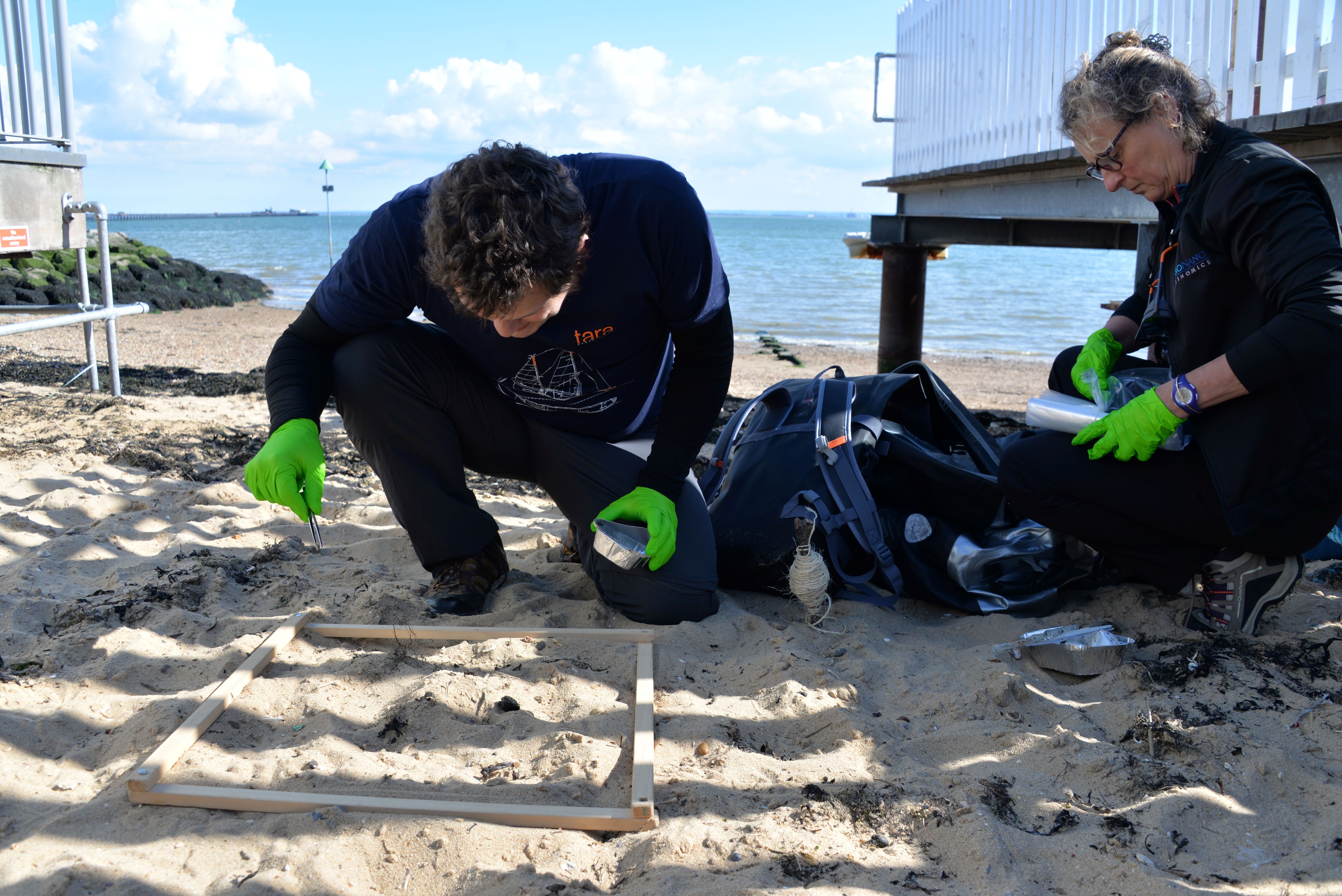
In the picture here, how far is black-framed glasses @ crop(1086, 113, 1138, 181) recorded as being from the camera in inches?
89.3

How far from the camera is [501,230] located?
1.88m

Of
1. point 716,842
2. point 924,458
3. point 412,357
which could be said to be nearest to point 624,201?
point 412,357

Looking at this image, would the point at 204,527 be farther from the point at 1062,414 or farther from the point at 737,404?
the point at 737,404

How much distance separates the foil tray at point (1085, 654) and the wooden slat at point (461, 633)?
1023 millimetres

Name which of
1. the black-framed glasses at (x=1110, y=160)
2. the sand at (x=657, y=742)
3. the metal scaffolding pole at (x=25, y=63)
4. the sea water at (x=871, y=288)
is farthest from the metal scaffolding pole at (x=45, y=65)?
the sea water at (x=871, y=288)

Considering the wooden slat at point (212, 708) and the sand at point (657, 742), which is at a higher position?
the wooden slat at point (212, 708)

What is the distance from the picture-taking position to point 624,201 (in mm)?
2363

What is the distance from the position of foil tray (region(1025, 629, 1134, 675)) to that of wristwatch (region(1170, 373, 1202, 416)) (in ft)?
1.97

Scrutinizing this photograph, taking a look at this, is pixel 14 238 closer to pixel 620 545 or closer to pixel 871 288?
pixel 620 545

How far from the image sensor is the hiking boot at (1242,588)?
2330 millimetres

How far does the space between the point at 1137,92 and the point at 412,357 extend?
83.4 inches

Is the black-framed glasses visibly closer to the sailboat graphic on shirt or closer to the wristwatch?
the wristwatch

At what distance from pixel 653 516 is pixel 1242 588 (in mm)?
1618

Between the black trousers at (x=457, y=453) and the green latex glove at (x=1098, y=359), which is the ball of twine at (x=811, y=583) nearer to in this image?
the black trousers at (x=457, y=453)
